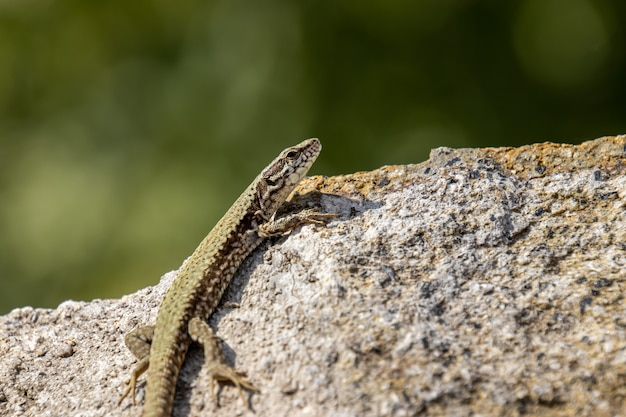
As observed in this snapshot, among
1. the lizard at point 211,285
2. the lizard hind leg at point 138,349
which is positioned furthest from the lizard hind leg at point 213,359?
the lizard hind leg at point 138,349

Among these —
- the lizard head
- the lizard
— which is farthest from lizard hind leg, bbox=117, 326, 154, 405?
the lizard head

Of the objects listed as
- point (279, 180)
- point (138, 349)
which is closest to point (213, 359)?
point (138, 349)

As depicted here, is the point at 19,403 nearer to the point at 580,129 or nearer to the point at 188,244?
the point at 188,244

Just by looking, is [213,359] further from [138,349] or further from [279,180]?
[279,180]

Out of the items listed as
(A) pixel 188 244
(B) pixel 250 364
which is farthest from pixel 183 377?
(A) pixel 188 244

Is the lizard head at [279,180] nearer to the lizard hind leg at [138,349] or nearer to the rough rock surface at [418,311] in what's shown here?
the rough rock surface at [418,311]

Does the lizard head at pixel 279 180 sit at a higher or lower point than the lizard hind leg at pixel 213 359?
higher

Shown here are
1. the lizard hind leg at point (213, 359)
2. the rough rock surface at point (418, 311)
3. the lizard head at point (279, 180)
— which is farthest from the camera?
the lizard head at point (279, 180)
